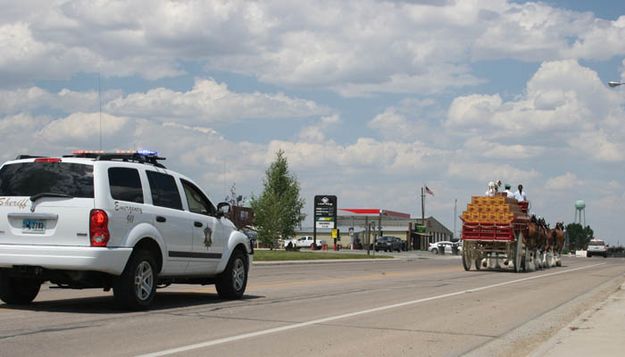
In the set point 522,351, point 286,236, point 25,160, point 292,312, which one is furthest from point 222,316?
point 286,236

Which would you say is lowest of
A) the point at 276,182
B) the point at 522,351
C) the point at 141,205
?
the point at 522,351

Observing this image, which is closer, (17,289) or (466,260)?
(17,289)

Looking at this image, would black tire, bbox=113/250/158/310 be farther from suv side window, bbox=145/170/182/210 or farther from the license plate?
the license plate

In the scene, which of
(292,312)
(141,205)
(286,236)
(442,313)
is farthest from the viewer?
(286,236)

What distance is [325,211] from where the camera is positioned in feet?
237

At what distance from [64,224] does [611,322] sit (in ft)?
26.6

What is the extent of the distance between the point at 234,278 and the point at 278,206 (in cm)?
5963

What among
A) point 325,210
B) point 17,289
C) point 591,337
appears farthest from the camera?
point 325,210

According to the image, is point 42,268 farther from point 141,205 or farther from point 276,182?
point 276,182

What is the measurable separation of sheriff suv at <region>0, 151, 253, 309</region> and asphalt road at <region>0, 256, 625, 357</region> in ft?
1.61

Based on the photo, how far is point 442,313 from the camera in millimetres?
13719

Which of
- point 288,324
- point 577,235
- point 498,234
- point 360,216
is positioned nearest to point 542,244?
point 498,234

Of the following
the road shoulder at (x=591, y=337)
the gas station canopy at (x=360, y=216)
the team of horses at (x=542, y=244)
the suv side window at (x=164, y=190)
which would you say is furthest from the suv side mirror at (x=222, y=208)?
the gas station canopy at (x=360, y=216)

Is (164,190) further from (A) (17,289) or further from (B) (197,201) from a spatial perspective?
(A) (17,289)
